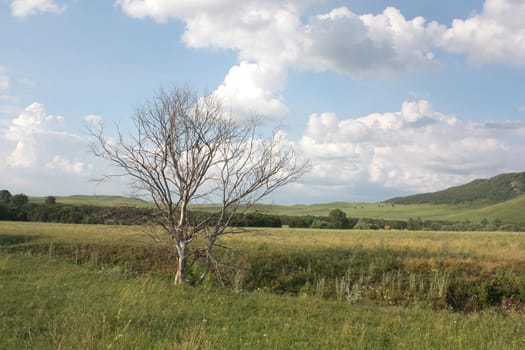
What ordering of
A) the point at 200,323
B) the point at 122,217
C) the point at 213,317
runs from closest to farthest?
the point at 200,323, the point at 213,317, the point at 122,217

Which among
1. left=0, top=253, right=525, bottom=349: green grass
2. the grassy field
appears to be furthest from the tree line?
left=0, top=253, right=525, bottom=349: green grass

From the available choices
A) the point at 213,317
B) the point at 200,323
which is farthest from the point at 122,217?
the point at 200,323

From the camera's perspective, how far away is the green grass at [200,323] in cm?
598

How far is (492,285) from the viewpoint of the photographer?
17953mm

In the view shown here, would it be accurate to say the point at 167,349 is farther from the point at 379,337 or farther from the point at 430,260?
the point at 430,260

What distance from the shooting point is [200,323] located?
7062 millimetres

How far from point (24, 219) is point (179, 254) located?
55.3 metres

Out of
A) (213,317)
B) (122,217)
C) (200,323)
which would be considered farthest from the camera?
(122,217)

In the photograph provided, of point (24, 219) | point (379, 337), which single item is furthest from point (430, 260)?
point (24, 219)

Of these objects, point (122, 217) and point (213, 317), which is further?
point (122, 217)

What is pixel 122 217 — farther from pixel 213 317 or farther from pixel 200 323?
pixel 200 323

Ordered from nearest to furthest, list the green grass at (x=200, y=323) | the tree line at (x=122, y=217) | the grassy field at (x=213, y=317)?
the green grass at (x=200, y=323) → the grassy field at (x=213, y=317) → the tree line at (x=122, y=217)

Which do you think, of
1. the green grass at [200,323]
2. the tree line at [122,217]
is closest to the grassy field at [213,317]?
the green grass at [200,323]

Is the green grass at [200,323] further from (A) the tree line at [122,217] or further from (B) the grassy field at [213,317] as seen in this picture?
(A) the tree line at [122,217]
